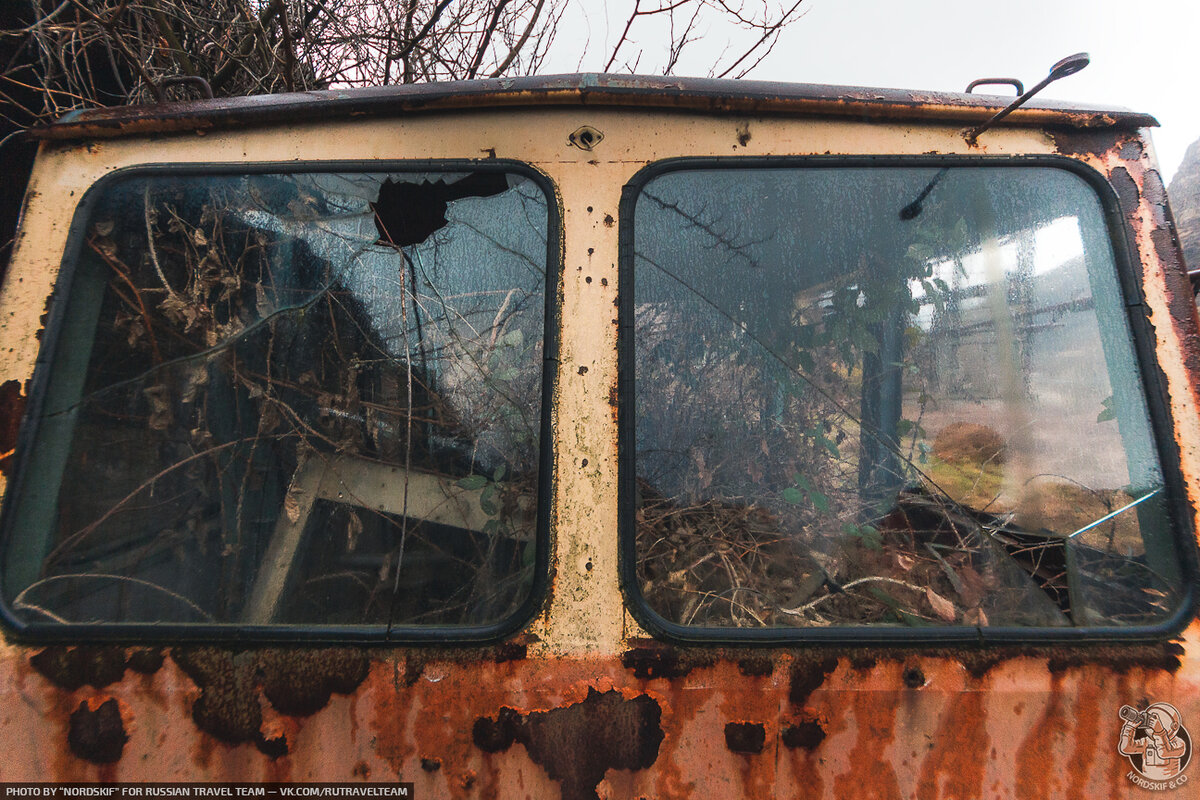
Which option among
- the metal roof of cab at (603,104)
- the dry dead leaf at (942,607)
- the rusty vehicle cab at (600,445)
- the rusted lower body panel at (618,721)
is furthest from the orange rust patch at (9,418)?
the dry dead leaf at (942,607)

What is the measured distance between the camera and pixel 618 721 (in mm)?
944

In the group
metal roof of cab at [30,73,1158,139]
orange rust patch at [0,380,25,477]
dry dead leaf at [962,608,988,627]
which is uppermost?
metal roof of cab at [30,73,1158,139]

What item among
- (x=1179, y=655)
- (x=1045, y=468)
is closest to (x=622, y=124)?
(x=1045, y=468)

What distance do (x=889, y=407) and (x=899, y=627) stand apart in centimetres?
41

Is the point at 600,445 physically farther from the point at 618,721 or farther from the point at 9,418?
the point at 9,418

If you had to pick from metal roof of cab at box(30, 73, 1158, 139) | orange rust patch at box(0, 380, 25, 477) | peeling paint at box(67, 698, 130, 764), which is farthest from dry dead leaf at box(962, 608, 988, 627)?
orange rust patch at box(0, 380, 25, 477)

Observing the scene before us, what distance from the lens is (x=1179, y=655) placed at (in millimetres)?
953

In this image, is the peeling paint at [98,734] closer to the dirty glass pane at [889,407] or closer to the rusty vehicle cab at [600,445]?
the rusty vehicle cab at [600,445]

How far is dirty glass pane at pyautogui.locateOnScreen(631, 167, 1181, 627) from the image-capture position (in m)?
1.02

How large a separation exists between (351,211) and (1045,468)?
4.91 ft

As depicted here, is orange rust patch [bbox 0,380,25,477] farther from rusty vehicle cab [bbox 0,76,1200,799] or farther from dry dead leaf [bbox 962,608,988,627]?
dry dead leaf [bbox 962,608,988,627]

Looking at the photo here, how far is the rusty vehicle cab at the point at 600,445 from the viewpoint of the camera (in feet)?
3.10

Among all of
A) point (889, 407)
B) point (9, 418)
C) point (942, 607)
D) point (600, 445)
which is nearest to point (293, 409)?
point (9, 418)

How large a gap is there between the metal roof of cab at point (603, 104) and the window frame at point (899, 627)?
98 millimetres
